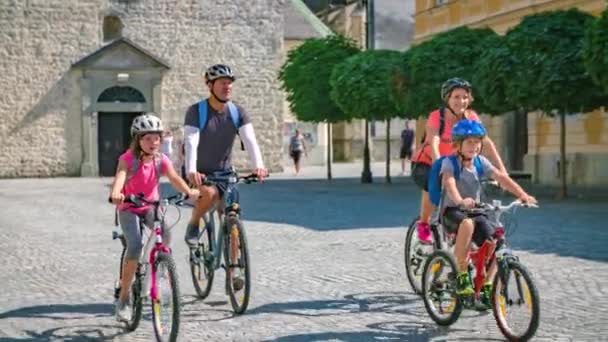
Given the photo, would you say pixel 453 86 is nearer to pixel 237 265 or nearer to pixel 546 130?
pixel 237 265

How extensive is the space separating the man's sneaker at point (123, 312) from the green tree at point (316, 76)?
23689 millimetres

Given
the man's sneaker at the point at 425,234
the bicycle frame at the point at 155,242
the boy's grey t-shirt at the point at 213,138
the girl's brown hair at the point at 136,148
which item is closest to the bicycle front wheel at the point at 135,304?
the bicycle frame at the point at 155,242

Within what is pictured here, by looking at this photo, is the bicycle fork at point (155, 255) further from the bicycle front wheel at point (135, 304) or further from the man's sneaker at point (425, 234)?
the man's sneaker at point (425, 234)

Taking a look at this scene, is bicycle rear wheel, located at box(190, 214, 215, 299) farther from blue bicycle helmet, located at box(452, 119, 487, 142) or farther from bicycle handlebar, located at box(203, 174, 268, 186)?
blue bicycle helmet, located at box(452, 119, 487, 142)

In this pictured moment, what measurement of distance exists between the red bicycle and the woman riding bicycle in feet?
2.75

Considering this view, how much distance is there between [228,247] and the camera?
8.16 metres

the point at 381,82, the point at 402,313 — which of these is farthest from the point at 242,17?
the point at 402,313

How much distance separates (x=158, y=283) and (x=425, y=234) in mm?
2669

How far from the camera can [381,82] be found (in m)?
27.5

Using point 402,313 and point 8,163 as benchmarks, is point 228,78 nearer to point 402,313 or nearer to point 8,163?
point 402,313

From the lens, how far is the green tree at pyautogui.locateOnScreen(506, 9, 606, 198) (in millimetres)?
19766

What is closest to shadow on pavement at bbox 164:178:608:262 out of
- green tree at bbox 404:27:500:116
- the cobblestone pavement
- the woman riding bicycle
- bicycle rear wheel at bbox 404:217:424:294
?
the cobblestone pavement

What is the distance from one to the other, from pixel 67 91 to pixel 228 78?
101ft

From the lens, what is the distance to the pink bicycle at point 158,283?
21.3 feet
